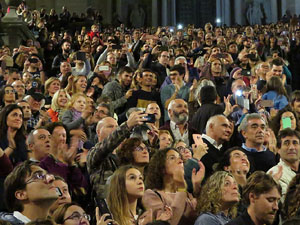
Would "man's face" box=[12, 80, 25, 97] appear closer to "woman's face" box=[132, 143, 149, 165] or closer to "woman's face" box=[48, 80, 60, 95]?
"woman's face" box=[48, 80, 60, 95]

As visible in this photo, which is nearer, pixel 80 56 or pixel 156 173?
pixel 156 173

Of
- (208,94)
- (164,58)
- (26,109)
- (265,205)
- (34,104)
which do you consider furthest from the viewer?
(164,58)

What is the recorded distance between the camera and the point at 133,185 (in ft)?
22.9

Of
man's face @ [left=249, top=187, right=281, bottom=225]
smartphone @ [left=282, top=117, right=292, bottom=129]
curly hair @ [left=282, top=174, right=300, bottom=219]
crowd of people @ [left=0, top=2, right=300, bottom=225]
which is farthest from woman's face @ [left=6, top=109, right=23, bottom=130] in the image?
smartphone @ [left=282, top=117, right=292, bottom=129]

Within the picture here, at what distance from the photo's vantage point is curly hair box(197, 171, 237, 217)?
7.08 metres

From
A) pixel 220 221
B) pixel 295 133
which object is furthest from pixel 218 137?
pixel 220 221

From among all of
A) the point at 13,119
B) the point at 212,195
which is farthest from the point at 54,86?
the point at 212,195

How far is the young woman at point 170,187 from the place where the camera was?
729 centimetres

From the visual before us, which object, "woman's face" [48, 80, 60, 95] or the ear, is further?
"woman's face" [48, 80, 60, 95]

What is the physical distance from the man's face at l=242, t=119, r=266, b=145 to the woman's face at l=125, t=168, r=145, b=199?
245 centimetres

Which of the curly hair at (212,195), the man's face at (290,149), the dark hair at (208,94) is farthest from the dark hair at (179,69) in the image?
the curly hair at (212,195)

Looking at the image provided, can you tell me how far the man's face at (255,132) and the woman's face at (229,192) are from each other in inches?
75.5

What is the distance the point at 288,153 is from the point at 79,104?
346 centimetres

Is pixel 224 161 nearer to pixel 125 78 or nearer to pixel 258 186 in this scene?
pixel 258 186
